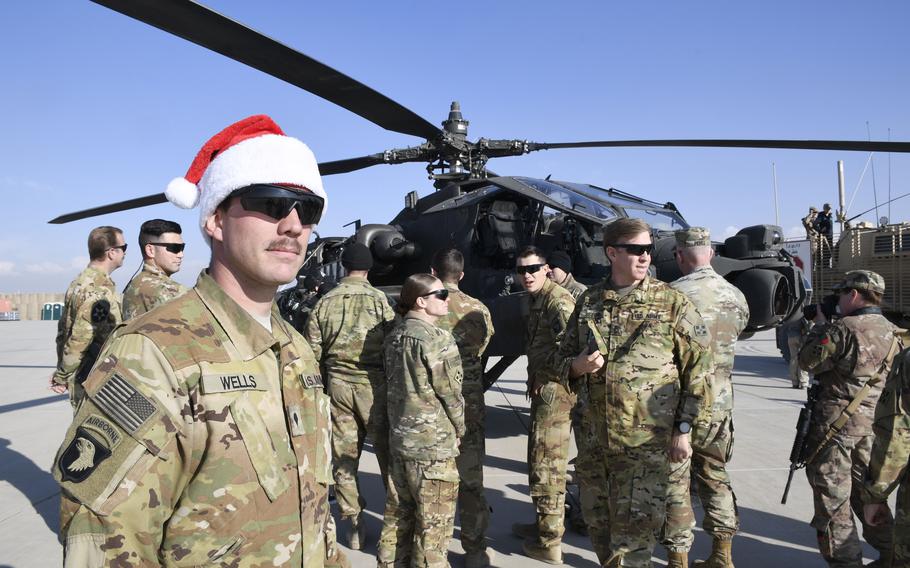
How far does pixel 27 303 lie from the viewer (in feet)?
114

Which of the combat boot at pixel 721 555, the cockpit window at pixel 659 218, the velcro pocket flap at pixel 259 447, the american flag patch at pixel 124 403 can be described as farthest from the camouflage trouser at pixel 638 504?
the cockpit window at pixel 659 218

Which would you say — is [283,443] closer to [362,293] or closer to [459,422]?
[459,422]

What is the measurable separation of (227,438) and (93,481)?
0.73 ft

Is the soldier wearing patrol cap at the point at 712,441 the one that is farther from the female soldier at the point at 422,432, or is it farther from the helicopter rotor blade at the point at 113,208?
the helicopter rotor blade at the point at 113,208

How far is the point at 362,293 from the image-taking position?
159 inches

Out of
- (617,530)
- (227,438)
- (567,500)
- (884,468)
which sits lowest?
(567,500)

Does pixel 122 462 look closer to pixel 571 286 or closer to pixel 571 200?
pixel 571 286

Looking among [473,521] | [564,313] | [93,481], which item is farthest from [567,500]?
[93,481]

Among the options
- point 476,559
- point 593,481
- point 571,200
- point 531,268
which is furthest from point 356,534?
point 571,200

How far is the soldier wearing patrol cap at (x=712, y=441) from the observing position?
2.92m

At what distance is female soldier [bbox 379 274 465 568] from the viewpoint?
304cm

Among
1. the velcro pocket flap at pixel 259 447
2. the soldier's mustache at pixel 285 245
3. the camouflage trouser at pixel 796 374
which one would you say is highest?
the soldier's mustache at pixel 285 245

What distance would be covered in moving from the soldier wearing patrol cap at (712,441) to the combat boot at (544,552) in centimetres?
69

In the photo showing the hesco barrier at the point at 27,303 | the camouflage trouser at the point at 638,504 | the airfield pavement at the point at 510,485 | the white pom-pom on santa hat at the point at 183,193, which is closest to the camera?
the white pom-pom on santa hat at the point at 183,193
